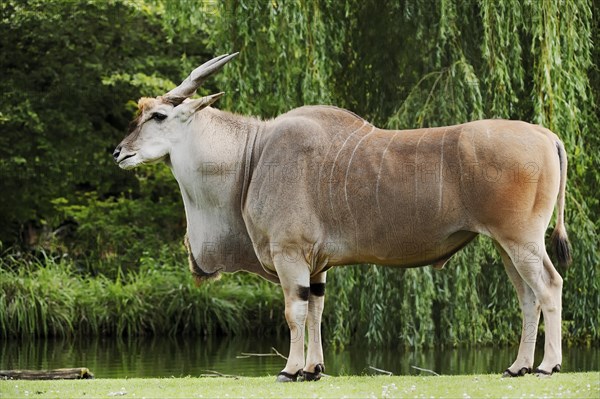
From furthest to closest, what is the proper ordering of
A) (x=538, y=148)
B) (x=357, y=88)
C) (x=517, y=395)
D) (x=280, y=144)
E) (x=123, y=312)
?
1. (x=123, y=312)
2. (x=357, y=88)
3. (x=280, y=144)
4. (x=538, y=148)
5. (x=517, y=395)

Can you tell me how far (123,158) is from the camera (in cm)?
902

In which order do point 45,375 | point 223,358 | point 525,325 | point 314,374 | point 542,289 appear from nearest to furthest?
1. point 542,289
2. point 525,325
3. point 314,374
4. point 45,375
5. point 223,358

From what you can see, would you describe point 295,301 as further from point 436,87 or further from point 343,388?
point 436,87

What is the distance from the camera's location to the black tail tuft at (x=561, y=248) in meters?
8.43

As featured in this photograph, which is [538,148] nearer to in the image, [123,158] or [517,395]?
[517,395]

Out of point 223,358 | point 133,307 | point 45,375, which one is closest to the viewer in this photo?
point 45,375

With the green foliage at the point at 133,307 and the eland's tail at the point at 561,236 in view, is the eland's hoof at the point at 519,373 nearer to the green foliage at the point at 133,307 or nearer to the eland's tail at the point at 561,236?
the eland's tail at the point at 561,236

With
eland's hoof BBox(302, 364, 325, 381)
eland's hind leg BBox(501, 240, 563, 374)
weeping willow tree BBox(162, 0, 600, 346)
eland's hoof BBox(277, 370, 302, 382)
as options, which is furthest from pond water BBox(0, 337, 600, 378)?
eland's hind leg BBox(501, 240, 563, 374)


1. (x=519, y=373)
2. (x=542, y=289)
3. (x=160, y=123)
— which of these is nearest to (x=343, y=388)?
(x=519, y=373)

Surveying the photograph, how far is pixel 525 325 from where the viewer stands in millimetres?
8352

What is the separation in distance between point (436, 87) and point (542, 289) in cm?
618

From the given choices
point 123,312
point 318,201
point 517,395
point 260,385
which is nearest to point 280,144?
point 318,201

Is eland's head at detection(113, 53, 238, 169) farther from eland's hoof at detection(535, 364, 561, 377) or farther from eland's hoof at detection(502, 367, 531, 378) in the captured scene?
eland's hoof at detection(535, 364, 561, 377)

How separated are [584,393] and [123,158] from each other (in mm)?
4218
